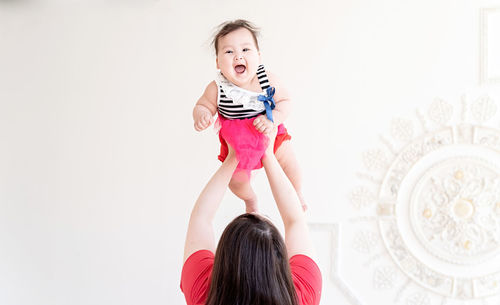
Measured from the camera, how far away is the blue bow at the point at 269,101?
1.73 metres

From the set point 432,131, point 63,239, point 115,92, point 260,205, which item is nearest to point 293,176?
point 260,205

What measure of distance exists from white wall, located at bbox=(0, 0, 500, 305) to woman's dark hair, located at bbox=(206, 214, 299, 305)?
1617mm

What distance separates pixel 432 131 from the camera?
2.95 m

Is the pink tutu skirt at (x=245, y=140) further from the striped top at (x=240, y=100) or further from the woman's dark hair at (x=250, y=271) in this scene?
the woman's dark hair at (x=250, y=271)

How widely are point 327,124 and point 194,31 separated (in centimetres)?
93

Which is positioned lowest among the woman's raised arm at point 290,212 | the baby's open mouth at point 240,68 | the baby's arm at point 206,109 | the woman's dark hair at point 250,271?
the woman's dark hair at point 250,271

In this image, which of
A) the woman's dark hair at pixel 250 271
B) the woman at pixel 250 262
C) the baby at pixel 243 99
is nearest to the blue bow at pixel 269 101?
the baby at pixel 243 99

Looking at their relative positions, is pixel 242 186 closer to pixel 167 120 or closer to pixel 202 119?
pixel 202 119

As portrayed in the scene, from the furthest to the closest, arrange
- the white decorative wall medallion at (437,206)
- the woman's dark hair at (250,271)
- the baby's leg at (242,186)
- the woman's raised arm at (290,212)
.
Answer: the white decorative wall medallion at (437,206) < the baby's leg at (242,186) < the woman's raised arm at (290,212) < the woman's dark hair at (250,271)

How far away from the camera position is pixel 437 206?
9.70ft

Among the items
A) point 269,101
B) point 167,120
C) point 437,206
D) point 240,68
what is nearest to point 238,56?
point 240,68

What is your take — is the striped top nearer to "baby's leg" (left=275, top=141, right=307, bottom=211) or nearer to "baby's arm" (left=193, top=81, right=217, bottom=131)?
"baby's arm" (left=193, top=81, right=217, bottom=131)

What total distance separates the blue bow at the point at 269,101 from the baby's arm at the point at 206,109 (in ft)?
0.56

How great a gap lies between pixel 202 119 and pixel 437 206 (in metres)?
1.74
